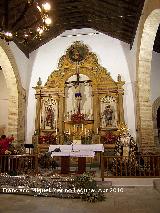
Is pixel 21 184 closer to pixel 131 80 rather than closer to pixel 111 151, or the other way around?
pixel 111 151

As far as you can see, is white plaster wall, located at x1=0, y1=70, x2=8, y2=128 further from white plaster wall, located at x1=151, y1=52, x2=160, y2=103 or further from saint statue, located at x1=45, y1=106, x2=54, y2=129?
white plaster wall, located at x1=151, y1=52, x2=160, y2=103

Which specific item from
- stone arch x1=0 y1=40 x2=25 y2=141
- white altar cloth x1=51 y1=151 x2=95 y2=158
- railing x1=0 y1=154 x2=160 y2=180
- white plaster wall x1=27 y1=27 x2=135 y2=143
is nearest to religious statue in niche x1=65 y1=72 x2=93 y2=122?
white plaster wall x1=27 y1=27 x2=135 y2=143

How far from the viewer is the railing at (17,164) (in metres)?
8.04

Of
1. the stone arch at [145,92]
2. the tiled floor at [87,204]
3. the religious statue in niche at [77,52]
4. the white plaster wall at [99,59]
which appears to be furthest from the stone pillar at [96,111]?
Answer: the tiled floor at [87,204]

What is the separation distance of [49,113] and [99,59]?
3.64 m

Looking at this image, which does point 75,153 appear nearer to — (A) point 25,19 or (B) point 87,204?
(B) point 87,204

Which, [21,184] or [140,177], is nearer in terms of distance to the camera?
[21,184]

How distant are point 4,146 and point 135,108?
6048 millimetres

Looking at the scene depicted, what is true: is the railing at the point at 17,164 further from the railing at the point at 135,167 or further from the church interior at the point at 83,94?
the railing at the point at 135,167

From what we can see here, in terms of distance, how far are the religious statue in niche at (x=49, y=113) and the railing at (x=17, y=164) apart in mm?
3676

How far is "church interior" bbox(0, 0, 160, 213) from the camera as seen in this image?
810 cm

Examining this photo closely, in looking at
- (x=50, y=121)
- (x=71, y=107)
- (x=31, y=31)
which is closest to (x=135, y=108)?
(x=71, y=107)

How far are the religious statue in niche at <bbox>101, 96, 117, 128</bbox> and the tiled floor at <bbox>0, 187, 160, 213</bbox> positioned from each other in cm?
554

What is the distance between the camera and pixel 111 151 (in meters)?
11.2
